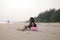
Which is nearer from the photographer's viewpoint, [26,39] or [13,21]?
[26,39]

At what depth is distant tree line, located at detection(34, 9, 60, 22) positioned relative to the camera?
2889 mm

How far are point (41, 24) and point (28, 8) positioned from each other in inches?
14.9

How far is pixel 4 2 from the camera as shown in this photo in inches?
114

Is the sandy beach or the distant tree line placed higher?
the distant tree line

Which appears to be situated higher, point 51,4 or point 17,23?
point 51,4

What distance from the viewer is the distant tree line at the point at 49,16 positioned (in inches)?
114

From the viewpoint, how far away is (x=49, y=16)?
297 cm

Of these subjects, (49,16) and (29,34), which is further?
(49,16)

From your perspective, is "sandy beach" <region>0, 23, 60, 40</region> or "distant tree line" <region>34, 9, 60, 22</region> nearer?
"sandy beach" <region>0, 23, 60, 40</region>

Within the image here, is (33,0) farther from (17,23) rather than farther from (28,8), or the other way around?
(17,23)

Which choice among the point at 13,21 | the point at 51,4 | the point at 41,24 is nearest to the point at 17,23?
the point at 13,21

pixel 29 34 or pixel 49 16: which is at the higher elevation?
pixel 49 16

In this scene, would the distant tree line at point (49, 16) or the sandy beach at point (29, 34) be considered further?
the distant tree line at point (49, 16)

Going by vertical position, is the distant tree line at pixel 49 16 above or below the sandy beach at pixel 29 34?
above
